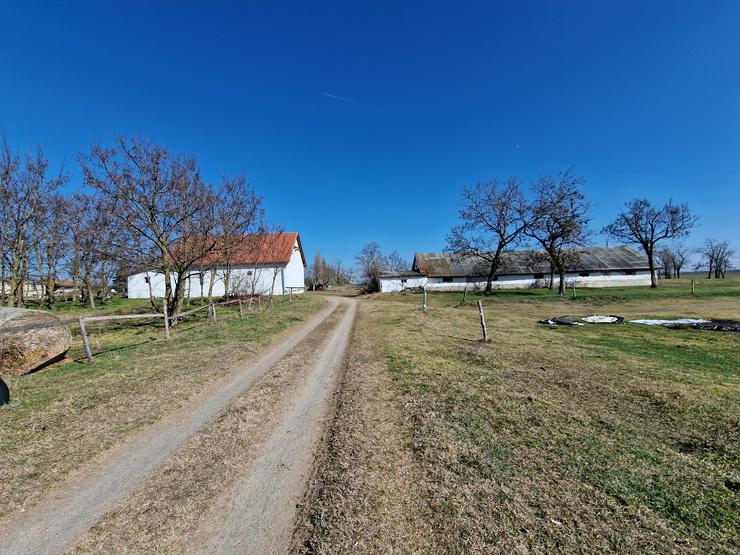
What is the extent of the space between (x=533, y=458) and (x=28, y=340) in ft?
42.7

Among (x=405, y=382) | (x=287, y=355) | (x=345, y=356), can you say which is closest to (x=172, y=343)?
(x=287, y=355)

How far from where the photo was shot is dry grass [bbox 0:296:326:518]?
4.19m

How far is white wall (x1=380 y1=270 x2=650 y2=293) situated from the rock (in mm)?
38172

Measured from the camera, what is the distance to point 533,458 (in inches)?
166

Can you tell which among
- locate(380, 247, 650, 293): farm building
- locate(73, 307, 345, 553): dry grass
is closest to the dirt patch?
locate(73, 307, 345, 553): dry grass

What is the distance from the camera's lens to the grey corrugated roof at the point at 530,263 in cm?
4750

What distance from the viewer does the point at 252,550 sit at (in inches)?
114

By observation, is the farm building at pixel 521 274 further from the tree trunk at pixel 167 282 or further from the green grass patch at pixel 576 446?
the green grass patch at pixel 576 446

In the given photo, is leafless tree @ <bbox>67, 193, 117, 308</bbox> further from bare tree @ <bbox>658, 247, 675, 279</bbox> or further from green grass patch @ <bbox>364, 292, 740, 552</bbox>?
bare tree @ <bbox>658, 247, 675, 279</bbox>

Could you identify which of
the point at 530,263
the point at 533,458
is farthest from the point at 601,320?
the point at 530,263

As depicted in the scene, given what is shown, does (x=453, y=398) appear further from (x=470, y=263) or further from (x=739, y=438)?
(x=470, y=263)

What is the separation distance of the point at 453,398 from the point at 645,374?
17.5 feet

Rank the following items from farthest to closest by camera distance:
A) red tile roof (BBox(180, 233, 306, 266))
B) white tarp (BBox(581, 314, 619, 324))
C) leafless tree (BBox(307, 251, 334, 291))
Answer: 1. leafless tree (BBox(307, 251, 334, 291))
2. red tile roof (BBox(180, 233, 306, 266))
3. white tarp (BBox(581, 314, 619, 324))

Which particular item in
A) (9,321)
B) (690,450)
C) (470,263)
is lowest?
(690,450)
